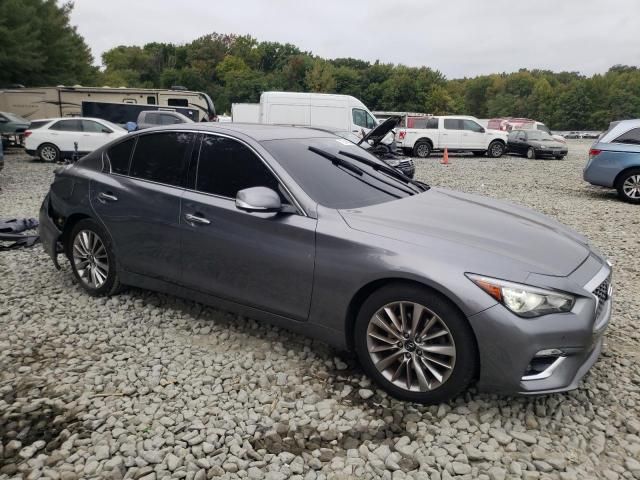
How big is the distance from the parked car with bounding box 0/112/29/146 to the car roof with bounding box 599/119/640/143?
20.3 metres

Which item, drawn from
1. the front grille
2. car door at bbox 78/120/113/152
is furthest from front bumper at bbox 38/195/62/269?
car door at bbox 78/120/113/152

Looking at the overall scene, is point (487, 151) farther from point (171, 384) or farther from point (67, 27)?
point (67, 27)

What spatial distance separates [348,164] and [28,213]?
22.2 feet

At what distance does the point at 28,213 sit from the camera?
27.6 ft

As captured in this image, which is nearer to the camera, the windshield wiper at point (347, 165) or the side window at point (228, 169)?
the side window at point (228, 169)

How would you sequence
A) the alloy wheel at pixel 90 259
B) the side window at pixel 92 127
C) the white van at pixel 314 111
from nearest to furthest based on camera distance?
the alloy wheel at pixel 90 259
the side window at pixel 92 127
the white van at pixel 314 111

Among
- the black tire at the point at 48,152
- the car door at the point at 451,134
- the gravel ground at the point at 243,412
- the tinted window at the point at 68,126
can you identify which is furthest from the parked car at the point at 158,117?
the gravel ground at the point at 243,412

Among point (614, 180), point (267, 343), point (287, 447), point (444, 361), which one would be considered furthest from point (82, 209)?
point (614, 180)

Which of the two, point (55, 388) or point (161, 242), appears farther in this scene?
point (161, 242)

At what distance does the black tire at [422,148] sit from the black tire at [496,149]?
109 inches

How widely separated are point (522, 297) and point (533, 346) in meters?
0.25

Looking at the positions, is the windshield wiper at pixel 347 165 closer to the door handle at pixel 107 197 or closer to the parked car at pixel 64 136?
the door handle at pixel 107 197

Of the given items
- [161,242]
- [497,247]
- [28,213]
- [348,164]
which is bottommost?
[28,213]

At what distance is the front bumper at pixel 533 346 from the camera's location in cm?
262
